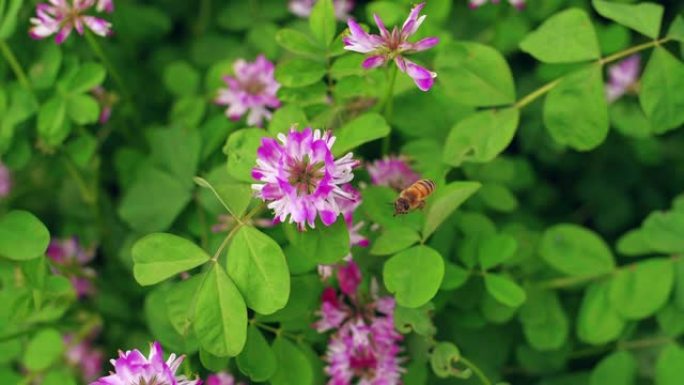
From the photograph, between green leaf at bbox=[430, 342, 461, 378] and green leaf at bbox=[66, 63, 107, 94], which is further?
green leaf at bbox=[66, 63, 107, 94]

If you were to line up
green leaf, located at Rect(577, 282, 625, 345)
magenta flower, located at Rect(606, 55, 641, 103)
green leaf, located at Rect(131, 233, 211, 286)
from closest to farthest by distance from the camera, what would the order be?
1. green leaf, located at Rect(131, 233, 211, 286)
2. green leaf, located at Rect(577, 282, 625, 345)
3. magenta flower, located at Rect(606, 55, 641, 103)

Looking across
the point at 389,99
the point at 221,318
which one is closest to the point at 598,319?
the point at 389,99

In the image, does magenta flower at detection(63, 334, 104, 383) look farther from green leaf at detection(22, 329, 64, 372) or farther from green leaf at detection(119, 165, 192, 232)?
green leaf at detection(119, 165, 192, 232)

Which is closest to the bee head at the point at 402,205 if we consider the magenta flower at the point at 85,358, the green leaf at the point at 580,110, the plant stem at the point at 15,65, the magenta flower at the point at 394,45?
the magenta flower at the point at 394,45

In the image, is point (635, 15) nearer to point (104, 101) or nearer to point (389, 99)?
point (389, 99)

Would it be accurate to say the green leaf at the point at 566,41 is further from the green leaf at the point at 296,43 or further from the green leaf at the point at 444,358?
the green leaf at the point at 444,358

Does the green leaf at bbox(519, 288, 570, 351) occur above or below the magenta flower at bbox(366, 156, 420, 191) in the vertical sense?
below

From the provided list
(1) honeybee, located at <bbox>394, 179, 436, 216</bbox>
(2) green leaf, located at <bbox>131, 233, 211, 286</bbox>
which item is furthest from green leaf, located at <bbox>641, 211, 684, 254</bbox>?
(2) green leaf, located at <bbox>131, 233, 211, 286</bbox>

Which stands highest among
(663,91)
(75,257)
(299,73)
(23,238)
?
(663,91)
